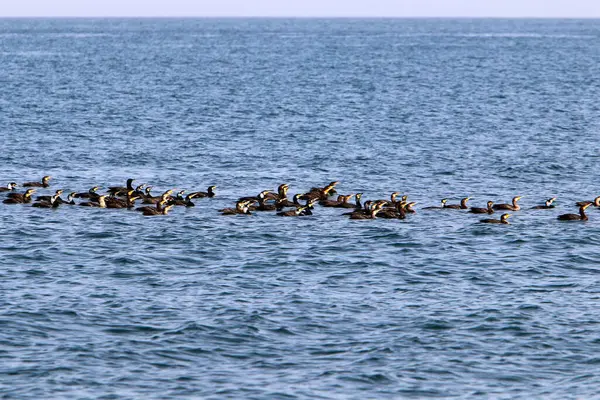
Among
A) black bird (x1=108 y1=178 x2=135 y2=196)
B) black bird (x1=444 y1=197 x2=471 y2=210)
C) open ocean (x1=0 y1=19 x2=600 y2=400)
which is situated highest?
black bird (x1=108 y1=178 x2=135 y2=196)

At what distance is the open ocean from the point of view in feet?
79.6

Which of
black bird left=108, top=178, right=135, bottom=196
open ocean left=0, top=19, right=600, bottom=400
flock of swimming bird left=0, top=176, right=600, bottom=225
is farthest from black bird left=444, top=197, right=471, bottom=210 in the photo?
black bird left=108, top=178, right=135, bottom=196

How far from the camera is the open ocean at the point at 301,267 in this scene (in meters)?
24.2

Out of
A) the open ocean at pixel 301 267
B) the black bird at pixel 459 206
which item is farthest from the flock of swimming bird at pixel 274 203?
the open ocean at pixel 301 267

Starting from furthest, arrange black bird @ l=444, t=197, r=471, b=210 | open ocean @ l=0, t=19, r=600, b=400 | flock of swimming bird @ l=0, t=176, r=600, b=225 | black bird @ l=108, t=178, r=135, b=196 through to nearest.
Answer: black bird @ l=108, t=178, r=135, b=196
black bird @ l=444, t=197, r=471, b=210
flock of swimming bird @ l=0, t=176, r=600, b=225
open ocean @ l=0, t=19, r=600, b=400

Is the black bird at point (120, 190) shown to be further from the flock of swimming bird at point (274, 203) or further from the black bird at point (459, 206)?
the black bird at point (459, 206)

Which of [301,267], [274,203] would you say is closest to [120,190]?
[274,203]

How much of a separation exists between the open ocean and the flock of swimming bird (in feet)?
1.79

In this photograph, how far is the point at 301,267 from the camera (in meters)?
33.2

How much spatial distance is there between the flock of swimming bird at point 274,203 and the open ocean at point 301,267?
1.79 feet

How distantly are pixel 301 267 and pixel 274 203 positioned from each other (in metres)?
9.14

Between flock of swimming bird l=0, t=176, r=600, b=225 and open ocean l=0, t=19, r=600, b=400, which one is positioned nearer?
open ocean l=0, t=19, r=600, b=400

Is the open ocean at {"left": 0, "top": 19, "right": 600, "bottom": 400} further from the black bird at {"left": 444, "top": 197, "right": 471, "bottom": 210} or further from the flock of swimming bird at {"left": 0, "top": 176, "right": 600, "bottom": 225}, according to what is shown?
the black bird at {"left": 444, "top": 197, "right": 471, "bottom": 210}

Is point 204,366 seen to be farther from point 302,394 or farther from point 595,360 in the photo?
point 595,360
